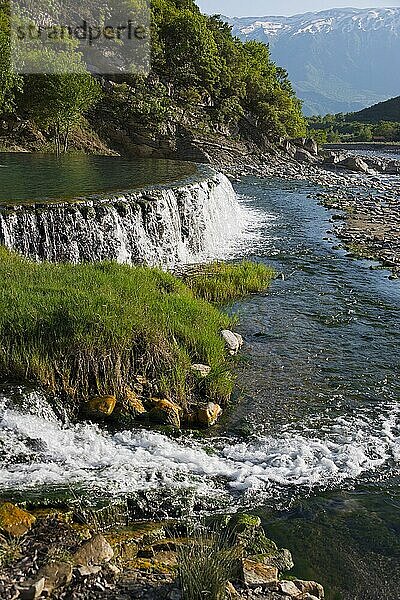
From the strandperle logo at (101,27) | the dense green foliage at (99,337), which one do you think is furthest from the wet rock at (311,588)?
the strandperle logo at (101,27)

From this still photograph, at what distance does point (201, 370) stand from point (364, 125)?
5894 inches

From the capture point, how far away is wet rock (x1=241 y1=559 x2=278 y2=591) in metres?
4.89

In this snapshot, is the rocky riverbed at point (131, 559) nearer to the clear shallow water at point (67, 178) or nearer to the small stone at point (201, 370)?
the small stone at point (201, 370)

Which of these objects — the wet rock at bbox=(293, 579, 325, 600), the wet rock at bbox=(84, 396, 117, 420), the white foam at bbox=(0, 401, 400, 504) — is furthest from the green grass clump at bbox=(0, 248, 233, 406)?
the wet rock at bbox=(293, 579, 325, 600)

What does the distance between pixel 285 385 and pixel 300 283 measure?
6.91 metres

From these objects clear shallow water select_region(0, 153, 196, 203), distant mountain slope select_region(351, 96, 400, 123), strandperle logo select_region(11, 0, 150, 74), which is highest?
strandperle logo select_region(11, 0, 150, 74)

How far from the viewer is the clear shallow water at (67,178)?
1898 centimetres

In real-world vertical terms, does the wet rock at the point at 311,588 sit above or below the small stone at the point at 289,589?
below

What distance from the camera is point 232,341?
11383 millimetres

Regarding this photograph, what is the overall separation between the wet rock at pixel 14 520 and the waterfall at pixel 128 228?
1025 centimetres

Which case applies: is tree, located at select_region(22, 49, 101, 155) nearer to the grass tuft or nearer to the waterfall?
the waterfall

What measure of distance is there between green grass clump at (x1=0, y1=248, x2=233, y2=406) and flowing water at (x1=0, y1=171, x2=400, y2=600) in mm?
536

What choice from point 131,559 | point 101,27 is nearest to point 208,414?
point 131,559

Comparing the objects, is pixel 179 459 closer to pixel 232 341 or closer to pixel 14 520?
pixel 14 520
